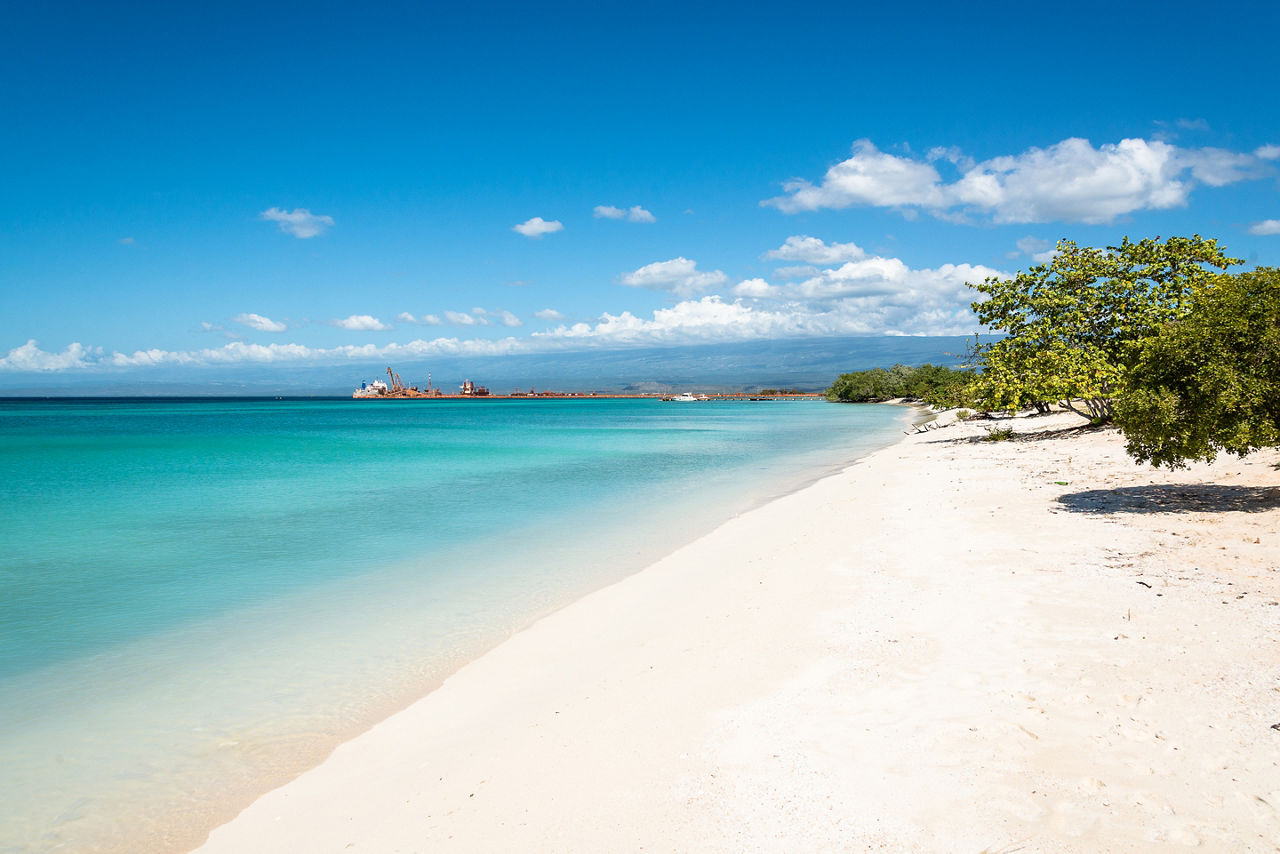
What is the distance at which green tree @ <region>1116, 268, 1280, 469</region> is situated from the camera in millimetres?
10312

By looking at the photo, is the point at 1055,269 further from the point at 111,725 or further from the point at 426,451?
the point at 426,451

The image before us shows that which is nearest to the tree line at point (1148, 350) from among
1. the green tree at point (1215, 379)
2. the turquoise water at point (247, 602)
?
the green tree at point (1215, 379)

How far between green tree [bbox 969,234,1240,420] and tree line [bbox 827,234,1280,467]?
0.12ft

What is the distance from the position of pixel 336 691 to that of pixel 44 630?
5858 millimetres

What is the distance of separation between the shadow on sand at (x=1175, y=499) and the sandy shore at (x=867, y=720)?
1.60 m

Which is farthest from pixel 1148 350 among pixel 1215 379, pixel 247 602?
pixel 247 602

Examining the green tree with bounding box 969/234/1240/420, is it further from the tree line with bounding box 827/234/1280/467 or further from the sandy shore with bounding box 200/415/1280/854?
the sandy shore with bounding box 200/415/1280/854

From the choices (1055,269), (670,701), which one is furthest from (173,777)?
(1055,269)

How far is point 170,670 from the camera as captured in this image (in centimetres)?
813

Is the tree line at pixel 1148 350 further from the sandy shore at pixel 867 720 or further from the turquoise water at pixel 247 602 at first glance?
the turquoise water at pixel 247 602

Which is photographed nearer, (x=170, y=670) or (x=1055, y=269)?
(x=170, y=670)

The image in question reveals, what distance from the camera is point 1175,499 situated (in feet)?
41.3

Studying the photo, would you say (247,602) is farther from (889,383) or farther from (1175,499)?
(889,383)

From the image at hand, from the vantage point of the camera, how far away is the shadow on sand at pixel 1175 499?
38.1 feet
